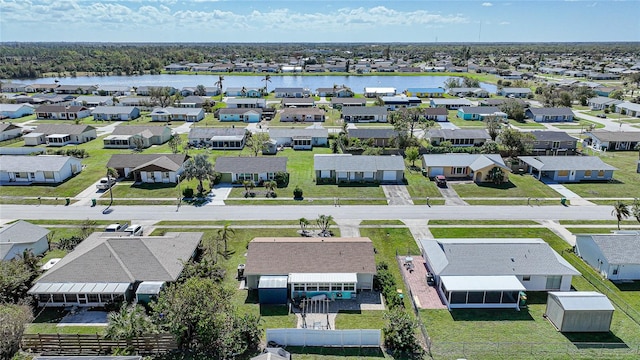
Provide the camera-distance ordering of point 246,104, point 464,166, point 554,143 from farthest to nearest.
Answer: point 246,104 → point 554,143 → point 464,166

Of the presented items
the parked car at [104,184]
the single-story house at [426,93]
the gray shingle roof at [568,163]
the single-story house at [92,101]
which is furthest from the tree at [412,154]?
the single-story house at [92,101]

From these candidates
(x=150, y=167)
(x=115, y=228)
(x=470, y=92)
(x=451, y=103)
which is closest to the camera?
(x=115, y=228)

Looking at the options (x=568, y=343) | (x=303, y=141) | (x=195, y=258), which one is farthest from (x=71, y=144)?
(x=568, y=343)

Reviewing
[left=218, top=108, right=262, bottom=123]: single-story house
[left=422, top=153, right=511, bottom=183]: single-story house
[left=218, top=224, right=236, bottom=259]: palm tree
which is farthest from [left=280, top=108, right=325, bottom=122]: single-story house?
[left=218, top=224, right=236, bottom=259]: palm tree

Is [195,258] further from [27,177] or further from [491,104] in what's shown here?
[491,104]

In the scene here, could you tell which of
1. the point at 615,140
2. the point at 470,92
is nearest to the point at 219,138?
the point at 615,140

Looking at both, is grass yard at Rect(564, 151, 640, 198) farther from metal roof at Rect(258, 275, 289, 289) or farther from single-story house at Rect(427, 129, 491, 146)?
metal roof at Rect(258, 275, 289, 289)

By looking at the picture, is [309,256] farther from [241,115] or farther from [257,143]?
[241,115]
